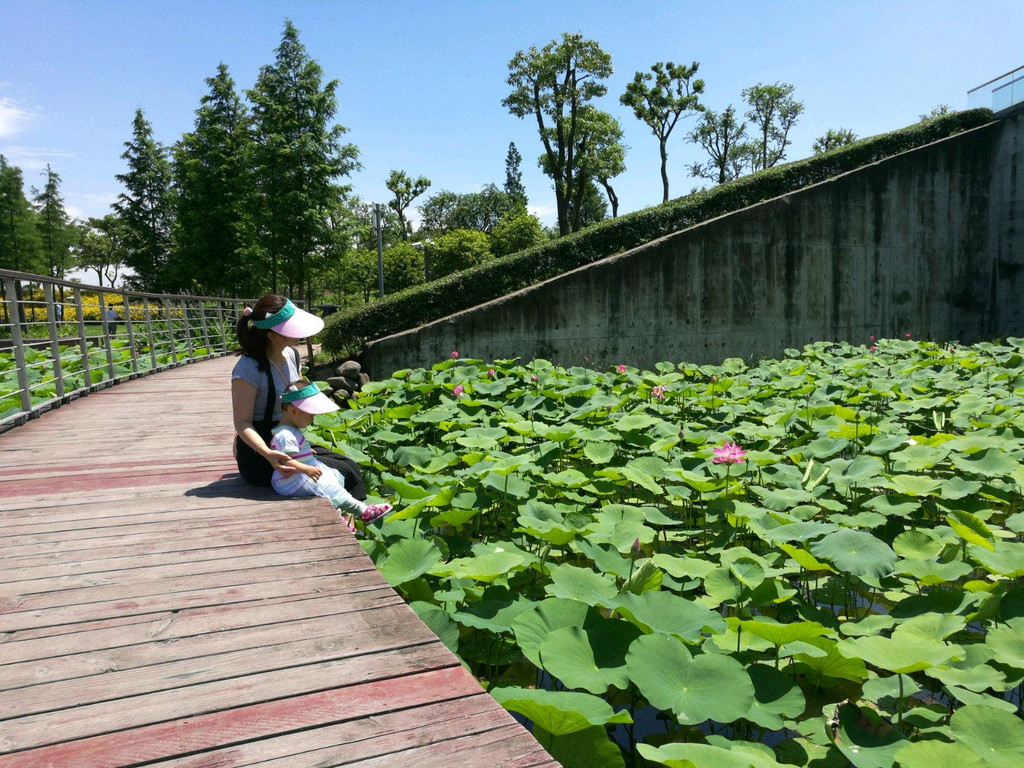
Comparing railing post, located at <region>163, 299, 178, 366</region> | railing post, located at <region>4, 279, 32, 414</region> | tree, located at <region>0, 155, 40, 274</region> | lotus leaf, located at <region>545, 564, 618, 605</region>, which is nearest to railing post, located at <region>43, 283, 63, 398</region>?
railing post, located at <region>4, 279, 32, 414</region>

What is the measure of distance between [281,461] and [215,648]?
4.37ft

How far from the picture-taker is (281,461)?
2.99m

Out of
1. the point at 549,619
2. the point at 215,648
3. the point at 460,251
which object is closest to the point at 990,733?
the point at 549,619

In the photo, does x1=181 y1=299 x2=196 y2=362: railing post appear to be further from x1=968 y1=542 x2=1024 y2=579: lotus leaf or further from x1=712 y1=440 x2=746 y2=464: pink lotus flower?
x1=968 y1=542 x2=1024 y2=579: lotus leaf

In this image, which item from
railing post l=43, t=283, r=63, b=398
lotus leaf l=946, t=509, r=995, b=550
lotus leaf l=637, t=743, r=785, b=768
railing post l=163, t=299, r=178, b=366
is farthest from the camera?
railing post l=163, t=299, r=178, b=366

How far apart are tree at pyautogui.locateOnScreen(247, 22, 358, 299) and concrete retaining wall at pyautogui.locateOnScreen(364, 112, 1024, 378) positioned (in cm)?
1120

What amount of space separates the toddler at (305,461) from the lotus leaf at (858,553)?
1818 millimetres

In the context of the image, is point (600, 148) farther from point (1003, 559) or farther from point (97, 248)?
point (97, 248)

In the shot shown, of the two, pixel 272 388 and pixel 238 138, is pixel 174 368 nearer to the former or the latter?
pixel 272 388

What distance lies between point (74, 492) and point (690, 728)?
309 cm

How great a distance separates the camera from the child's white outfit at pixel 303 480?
118 inches

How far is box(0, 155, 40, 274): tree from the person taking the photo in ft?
108

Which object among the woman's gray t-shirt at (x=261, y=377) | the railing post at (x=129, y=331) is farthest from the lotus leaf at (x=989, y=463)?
the railing post at (x=129, y=331)

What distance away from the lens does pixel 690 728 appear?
1835mm
